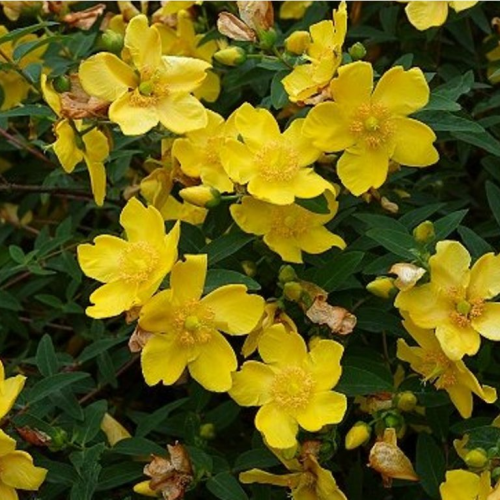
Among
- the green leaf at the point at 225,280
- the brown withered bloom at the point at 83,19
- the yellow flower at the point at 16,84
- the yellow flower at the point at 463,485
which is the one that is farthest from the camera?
the yellow flower at the point at 16,84

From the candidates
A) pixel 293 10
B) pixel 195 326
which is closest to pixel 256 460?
pixel 195 326

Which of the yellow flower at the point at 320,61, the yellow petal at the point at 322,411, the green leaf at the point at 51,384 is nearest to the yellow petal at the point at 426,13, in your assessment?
the yellow flower at the point at 320,61

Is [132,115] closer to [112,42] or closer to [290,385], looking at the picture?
[112,42]

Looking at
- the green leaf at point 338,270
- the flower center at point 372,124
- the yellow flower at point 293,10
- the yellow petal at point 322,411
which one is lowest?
the yellow petal at point 322,411

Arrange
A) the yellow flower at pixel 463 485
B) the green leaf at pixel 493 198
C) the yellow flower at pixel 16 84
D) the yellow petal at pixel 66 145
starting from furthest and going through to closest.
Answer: the yellow flower at pixel 16 84
the green leaf at pixel 493 198
the yellow petal at pixel 66 145
the yellow flower at pixel 463 485

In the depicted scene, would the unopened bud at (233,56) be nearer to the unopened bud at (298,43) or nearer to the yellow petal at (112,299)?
the unopened bud at (298,43)

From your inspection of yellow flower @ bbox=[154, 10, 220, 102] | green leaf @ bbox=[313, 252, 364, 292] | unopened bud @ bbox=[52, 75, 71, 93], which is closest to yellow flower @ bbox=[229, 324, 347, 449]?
green leaf @ bbox=[313, 252, 364, 292]

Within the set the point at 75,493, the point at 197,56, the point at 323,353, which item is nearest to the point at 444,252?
the point at 323,353
